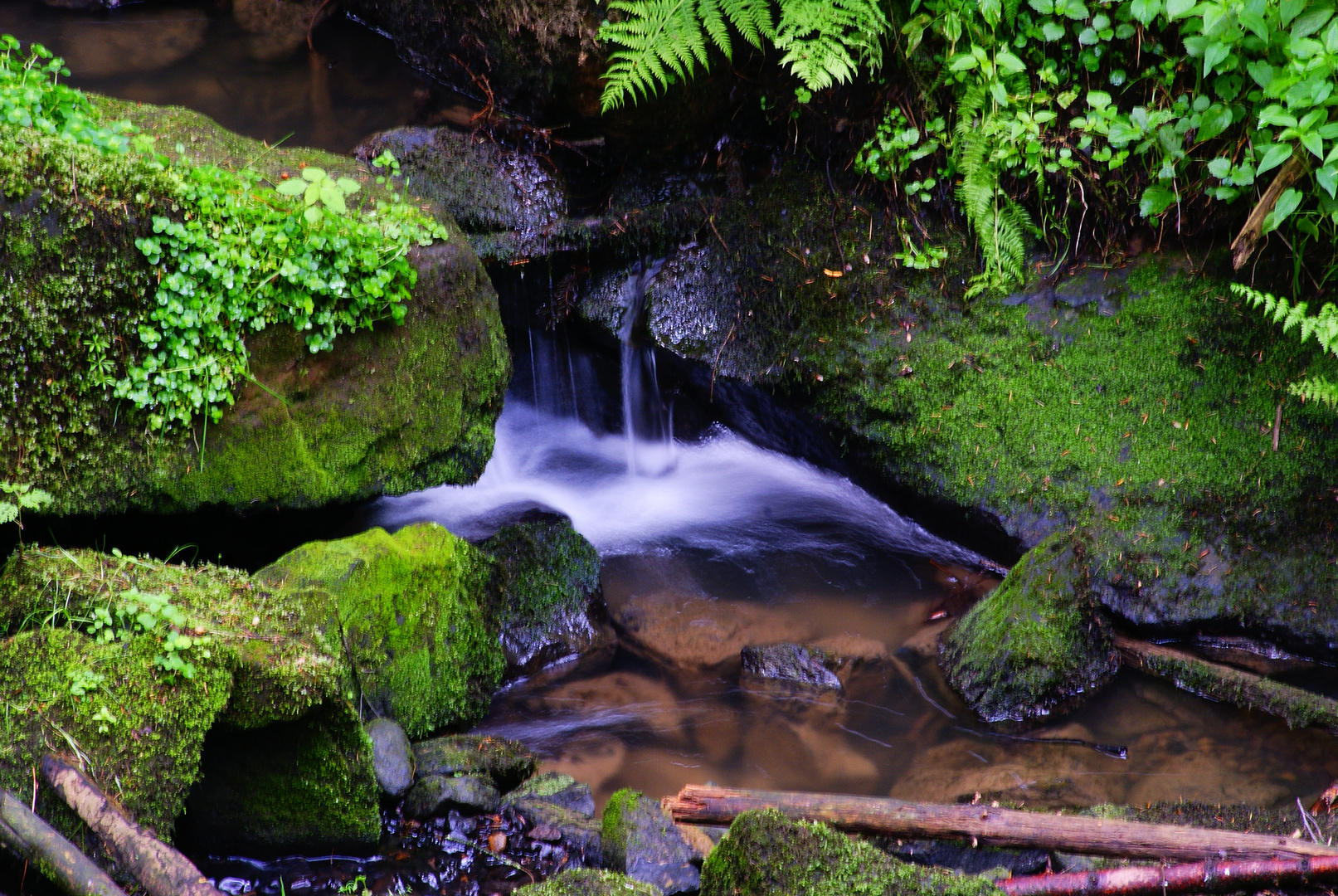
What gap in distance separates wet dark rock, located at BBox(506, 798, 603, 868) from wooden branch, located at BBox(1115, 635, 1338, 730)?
309cm

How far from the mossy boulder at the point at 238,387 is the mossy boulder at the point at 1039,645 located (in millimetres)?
2894

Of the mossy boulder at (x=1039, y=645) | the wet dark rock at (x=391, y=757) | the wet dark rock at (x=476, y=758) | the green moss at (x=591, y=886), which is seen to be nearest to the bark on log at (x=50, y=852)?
the green moss at (x=591, y=886)

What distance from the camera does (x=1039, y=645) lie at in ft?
14.5

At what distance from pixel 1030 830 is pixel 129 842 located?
265 cm

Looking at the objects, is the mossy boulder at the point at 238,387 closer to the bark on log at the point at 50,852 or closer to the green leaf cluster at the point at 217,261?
the green leaf cluster at the point at 217,261

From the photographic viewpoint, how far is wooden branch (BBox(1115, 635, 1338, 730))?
422 cm

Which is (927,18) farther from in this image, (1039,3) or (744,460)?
(744,460)

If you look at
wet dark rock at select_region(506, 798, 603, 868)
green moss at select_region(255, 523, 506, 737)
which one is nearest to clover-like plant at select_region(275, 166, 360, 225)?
green moss at select_region(255, 523, 506, 737)

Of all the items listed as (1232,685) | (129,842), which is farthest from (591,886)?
(1232,685)

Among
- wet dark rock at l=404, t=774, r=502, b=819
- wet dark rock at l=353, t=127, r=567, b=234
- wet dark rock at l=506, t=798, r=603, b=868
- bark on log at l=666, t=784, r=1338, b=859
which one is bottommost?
wet dark rock at l=506, t=798, r=603, b=868

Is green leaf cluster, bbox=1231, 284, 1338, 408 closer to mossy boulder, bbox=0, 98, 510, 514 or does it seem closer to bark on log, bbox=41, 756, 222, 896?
mossy boulder, bbox=0, 98, 510, 514

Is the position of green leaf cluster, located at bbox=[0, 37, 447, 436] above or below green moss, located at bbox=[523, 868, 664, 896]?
above

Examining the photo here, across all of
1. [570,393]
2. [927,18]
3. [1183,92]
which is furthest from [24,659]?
[1183,92]

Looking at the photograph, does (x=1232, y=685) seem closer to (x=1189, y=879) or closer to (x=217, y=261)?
(x=1189, y=879)
